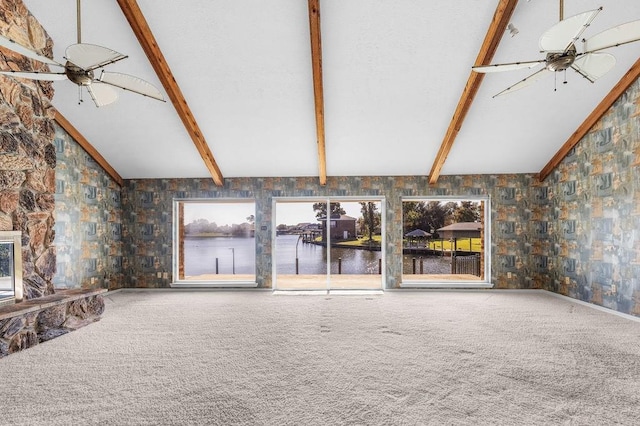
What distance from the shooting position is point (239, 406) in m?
2.49

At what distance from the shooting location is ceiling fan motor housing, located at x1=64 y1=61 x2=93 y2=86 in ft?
10.2

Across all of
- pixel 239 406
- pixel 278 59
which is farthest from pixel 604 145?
pixel 239 406

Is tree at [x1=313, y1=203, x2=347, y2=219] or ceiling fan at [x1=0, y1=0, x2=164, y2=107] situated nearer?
ceiling fan at [x1=0, y1=0, x2=164, y2=107]

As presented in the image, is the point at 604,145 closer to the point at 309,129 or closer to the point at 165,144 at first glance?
the point at 309,129

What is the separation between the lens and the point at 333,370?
10.2 ft

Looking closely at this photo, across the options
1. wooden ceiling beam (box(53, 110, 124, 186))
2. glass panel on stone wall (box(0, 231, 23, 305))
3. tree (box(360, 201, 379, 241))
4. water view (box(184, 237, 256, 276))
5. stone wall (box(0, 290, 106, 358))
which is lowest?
water view (box(184, 237, 256, 276))

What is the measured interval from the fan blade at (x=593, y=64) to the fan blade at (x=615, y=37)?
0.84 ft

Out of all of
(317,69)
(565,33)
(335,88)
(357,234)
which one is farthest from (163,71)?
(357,234)

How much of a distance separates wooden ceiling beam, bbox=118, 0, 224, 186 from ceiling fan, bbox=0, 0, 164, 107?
61 centimetres

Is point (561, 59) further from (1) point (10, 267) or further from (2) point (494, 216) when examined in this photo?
(1) point (10, 267)

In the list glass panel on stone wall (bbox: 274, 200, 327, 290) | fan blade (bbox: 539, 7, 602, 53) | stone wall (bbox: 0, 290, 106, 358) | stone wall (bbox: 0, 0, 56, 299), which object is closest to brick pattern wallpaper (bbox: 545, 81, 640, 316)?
fan blade (bbox: 539, 7, 602, 53)

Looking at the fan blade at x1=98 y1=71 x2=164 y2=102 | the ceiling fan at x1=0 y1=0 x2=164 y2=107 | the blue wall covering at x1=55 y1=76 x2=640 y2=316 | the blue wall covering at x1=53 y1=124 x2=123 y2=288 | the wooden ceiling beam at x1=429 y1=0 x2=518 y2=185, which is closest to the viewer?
the ceiling fan at x1=0 y1=0 x2=164 y2=107

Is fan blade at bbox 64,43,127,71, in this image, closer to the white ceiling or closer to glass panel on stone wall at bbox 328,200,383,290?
Result: the white ceiling

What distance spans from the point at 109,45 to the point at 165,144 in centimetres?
207
